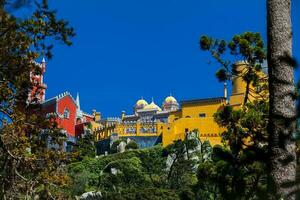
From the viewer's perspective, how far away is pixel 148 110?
8188cm

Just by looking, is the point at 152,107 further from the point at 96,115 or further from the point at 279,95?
the point at 279,95

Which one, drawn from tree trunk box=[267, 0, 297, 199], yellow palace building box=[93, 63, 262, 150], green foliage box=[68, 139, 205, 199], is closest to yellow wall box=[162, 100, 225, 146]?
yellow palace building box=[93, 63, 262, 150]

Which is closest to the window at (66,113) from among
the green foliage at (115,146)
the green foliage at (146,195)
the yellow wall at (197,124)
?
the green foliage at (115,146)

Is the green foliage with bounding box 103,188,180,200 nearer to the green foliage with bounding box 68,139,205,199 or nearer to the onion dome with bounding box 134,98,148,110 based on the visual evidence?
the green foliage with bounding box 68,139,205,199

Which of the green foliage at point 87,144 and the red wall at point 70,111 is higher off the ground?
the red wall at point 70,111

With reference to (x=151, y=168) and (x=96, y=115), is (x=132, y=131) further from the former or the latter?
(x=96, y=115)

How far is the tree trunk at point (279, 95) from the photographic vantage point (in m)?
5.29

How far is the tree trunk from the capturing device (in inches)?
208

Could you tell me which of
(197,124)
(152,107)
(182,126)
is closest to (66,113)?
(182,126)

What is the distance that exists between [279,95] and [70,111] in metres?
50.7

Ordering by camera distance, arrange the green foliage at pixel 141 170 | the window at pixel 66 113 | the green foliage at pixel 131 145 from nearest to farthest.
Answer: the green foliage at pixel 141 170 < the green foliage at pixel 131 145 < the window at pixel 66 113

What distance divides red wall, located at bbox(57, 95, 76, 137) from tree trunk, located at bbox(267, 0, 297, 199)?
48790mm

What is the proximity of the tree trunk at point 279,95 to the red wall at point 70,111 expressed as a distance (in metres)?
48.8

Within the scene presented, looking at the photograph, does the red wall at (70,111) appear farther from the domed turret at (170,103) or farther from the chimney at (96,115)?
the domed turret at (170,103)
